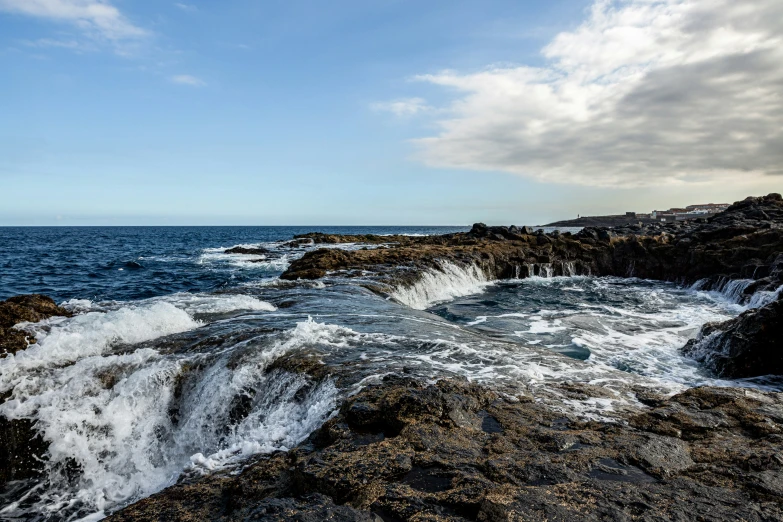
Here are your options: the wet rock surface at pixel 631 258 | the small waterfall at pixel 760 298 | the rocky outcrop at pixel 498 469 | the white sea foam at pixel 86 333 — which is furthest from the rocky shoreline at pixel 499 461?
the small waterfall at pixel 760 298

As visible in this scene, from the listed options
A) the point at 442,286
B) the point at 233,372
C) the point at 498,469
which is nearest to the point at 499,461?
the point at 498,469

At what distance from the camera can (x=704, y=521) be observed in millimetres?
3465

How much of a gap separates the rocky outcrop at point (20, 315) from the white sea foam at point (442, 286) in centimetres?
1152

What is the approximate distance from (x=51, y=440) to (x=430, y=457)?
6481mm

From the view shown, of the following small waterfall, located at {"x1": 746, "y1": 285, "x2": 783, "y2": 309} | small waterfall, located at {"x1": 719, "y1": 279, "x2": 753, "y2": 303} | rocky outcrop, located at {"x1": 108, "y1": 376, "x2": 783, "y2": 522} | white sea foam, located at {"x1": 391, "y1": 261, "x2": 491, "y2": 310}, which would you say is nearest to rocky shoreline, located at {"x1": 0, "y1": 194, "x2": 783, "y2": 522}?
rocky outcrop, located at {"x1": 108, "y1": 376, "x2": 783, "y2": 522}

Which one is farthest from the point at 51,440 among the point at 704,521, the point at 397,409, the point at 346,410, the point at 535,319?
the point at 535,319

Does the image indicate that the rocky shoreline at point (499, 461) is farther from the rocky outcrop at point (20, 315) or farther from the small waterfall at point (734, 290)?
the small waterfall at point (734, 290)

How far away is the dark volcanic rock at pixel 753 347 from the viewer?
29.5 feet

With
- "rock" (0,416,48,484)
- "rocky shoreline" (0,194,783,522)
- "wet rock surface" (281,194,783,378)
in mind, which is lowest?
"rock" (0,416,48,484)

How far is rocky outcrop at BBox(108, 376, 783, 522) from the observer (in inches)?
145

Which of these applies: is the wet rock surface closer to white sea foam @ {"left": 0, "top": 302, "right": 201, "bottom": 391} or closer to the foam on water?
white sea foam @ {"left": 0, "top": 302, "right": 201, "bottom": 391}

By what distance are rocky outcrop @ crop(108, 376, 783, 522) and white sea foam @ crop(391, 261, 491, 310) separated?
12.7 m

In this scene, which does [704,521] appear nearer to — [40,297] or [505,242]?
[40,297]

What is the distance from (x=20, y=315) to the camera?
34.1ft
